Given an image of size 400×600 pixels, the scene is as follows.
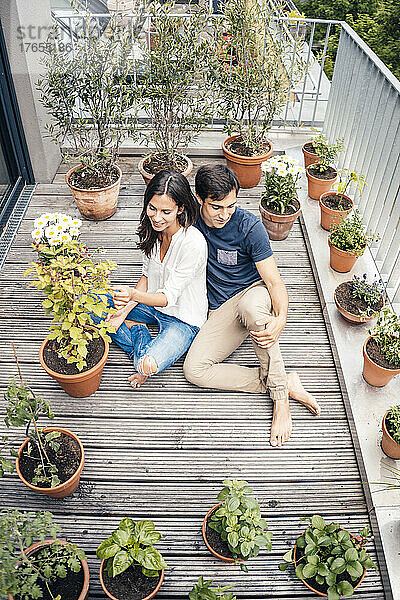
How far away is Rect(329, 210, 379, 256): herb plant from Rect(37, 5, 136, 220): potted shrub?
5.22 feet

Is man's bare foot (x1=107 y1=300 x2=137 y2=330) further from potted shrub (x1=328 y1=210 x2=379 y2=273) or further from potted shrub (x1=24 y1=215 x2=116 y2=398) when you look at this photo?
potted shrub (x1=328 y1=210 x2=379 y2=273)

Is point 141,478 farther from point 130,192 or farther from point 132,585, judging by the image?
point 130,192

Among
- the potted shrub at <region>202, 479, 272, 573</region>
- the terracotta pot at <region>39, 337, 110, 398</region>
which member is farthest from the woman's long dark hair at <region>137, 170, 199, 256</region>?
the potted shrub at <region>202, 479, 272, 573</region>

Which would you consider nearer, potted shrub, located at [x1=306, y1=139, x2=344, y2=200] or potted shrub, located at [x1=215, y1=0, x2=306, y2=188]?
potted shrub, located at [x1=215, y1=0, x2=306, y2=188]

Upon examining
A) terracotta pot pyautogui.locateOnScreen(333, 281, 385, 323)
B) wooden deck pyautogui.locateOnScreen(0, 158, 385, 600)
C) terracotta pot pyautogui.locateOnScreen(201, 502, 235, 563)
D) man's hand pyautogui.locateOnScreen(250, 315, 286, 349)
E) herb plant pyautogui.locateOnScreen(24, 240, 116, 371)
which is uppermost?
herb plant pyautogui.locateOnScreen(24, 240, 116, 371)

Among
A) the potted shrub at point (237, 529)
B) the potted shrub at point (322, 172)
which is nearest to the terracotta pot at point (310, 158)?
the potted shrub at point (322, 172)

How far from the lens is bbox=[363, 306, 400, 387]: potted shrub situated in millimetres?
2803

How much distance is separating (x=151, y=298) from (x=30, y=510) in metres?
1.12

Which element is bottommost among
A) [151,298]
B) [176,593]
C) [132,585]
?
[176,593]

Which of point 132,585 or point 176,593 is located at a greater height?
point 132,585

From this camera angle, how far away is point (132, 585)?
2.09 metres

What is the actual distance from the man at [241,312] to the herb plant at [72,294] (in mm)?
562

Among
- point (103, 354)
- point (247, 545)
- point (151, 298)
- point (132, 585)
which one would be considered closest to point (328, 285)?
point (151, 298)

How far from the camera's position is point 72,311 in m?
2.51
